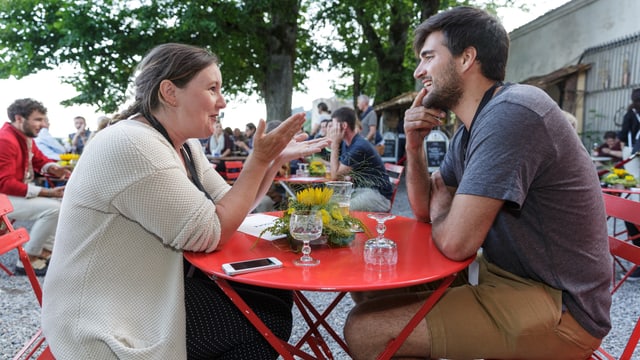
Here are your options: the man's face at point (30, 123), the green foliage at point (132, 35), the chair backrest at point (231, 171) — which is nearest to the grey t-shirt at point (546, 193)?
the man's face at point (30, 123)

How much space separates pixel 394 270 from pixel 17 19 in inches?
531

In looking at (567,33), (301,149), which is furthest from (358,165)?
(567,33)

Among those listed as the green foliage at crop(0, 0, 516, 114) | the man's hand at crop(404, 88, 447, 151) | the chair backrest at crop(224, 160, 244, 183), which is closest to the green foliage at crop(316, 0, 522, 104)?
the green foliage at crop(0, 0, 516, 114)

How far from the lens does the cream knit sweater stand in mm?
1520

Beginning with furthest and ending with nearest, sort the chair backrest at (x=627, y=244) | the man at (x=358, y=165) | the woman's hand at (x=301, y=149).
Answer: the man at (x=358, y=165), the woman's hand at (x=301, y=149), the chair backrest at (x=627, y=244)

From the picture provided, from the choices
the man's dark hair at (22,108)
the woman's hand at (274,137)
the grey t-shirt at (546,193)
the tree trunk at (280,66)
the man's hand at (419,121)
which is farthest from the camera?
the tree trunk at (280,66)

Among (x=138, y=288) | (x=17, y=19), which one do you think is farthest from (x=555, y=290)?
(x=17, y=19)

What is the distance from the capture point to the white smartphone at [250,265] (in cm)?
147

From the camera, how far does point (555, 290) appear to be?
1574mm

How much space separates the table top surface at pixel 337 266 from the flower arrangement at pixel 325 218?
49 mm

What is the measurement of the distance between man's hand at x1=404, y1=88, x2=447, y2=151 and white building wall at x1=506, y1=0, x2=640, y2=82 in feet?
26.7

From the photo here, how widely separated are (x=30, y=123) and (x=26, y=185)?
0.64 meters

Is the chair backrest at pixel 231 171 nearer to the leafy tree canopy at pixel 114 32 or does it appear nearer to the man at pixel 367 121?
the man at pixel 367 121

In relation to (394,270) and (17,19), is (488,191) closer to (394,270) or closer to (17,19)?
(394,270)
